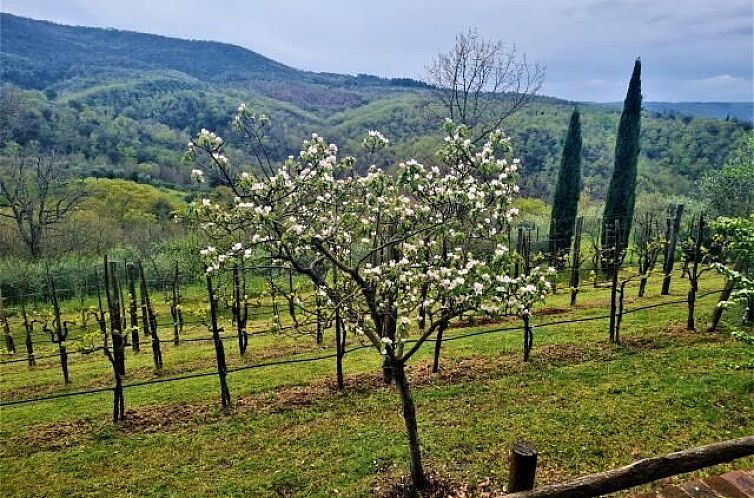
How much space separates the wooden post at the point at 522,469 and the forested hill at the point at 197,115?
584 centimetres

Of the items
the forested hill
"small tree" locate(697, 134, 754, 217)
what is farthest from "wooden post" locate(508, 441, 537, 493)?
"small tree" locate(697, 134, 754, 217)

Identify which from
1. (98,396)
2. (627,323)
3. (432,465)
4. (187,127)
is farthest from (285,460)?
(187,127)

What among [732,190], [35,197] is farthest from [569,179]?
[35,197]

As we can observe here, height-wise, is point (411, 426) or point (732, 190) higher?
point (732, 190)

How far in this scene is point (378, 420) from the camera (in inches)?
330

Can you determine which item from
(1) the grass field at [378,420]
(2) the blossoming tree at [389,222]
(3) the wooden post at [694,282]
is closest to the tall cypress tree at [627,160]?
(3) the wooden post at [694,282]

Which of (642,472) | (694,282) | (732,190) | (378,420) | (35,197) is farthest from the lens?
(35,197)

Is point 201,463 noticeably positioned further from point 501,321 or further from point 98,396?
point 501,321

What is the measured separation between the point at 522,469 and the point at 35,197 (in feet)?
142

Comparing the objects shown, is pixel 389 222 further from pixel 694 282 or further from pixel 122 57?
pixel 122 57

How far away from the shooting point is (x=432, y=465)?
682 centimetres

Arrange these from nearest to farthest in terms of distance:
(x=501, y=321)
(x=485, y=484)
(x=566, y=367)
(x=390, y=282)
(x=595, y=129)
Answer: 1. (x=390, y=282)
2. (x=485, y=484)
3. (x=566, y=367)
4. (x=501, y=321)
5. (x=595, y=129)

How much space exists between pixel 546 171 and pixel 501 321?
4418cm

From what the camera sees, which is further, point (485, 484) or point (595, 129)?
point (595, 129)
